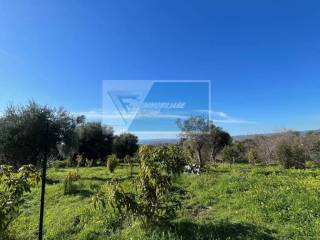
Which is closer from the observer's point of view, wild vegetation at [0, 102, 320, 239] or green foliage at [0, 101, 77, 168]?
wild vegetation at [0, 102, 320, 239]

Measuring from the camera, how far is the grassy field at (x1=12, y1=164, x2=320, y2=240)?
18.3 feet

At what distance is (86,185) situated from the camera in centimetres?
1166

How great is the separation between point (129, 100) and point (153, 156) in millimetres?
13176

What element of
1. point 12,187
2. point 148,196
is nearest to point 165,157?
point 148,196

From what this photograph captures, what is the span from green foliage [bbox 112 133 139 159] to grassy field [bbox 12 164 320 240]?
24.4 meters

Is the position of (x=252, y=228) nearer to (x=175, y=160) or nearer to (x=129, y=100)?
(x=175, y=160)

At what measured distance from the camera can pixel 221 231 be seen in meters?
5.59

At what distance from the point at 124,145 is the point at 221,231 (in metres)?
29.5

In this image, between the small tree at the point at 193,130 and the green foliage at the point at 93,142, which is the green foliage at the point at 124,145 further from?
the small tree at the point at 193,130

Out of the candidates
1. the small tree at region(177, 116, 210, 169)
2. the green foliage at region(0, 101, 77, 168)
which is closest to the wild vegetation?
the green foliage at region(0, 101, 77, 168)

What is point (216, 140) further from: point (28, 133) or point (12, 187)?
point (12, 187)

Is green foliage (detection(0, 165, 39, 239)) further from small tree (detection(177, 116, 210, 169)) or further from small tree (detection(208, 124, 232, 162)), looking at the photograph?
small tree (detection(208, 124, 232, 162))

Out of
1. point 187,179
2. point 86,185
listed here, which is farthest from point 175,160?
point 86,185

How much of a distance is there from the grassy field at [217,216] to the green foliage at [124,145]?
24428mm
